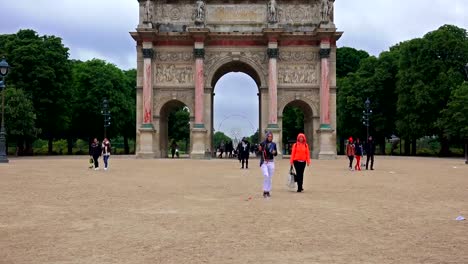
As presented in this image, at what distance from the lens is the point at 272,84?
5231cm

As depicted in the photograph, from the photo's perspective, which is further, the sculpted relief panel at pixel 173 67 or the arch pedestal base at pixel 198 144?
the sculpted relief panel at pixel 173 67

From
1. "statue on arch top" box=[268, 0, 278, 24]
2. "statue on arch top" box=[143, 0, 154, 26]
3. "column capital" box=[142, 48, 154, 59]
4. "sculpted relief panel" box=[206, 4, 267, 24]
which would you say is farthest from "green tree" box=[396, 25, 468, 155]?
"statue on arch top" box=[143, 0, 154, 26]

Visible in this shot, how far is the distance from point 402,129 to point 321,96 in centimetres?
1261

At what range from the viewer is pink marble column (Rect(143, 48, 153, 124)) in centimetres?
5250

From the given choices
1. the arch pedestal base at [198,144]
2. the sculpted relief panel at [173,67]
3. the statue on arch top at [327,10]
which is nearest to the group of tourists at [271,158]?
the arch pedestal base at [198,144]

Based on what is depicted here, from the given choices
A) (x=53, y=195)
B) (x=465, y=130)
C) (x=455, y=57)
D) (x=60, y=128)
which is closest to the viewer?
(x=53, y=195)

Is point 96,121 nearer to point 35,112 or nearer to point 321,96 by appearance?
point 35,112

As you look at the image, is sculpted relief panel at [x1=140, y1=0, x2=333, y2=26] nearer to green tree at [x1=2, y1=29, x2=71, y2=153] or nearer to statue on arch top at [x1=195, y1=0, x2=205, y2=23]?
statue on arch top at [x1=195, y1=0, x2=205, y2=23]

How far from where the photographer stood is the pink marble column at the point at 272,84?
52094mm

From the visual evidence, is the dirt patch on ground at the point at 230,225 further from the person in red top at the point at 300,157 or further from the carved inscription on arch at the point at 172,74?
the carved inscription on arch at the point at 172,74

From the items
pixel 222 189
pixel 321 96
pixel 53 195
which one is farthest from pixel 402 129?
pixel 53 195

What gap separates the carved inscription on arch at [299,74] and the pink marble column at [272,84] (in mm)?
1504

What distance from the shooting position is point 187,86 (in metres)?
53.7

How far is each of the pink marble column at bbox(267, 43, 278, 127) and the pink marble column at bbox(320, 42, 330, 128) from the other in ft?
13.8
